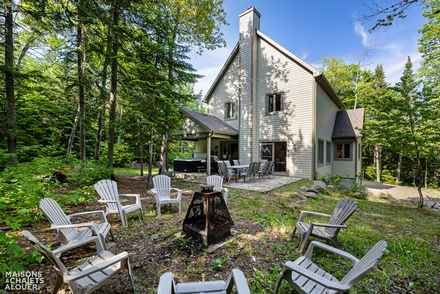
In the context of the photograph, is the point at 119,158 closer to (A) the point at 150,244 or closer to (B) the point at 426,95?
(A) the point at 150,244

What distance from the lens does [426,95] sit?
643 cm

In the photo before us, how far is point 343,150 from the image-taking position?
13055 mm

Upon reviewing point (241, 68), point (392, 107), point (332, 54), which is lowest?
point (392, 107)

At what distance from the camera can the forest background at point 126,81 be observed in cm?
587

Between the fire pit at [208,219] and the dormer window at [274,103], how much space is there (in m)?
9.23

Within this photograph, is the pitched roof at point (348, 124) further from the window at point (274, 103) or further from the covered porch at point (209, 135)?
the covered porch at point (209, 135)

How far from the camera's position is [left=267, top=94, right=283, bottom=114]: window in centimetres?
1109

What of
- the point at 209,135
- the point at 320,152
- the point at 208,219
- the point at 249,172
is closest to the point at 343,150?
the point at 320,152

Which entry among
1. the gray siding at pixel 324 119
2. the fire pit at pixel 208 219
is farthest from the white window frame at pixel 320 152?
the fire pit at pixel 208 219

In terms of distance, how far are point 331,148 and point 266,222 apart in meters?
11.3

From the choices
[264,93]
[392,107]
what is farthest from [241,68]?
[392,107]

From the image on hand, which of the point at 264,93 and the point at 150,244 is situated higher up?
the point at 264,93

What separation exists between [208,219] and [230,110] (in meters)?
10.9

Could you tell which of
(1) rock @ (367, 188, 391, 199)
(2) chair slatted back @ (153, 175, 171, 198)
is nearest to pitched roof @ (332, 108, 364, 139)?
(1) rock @ (367, 188, 391, 199)
